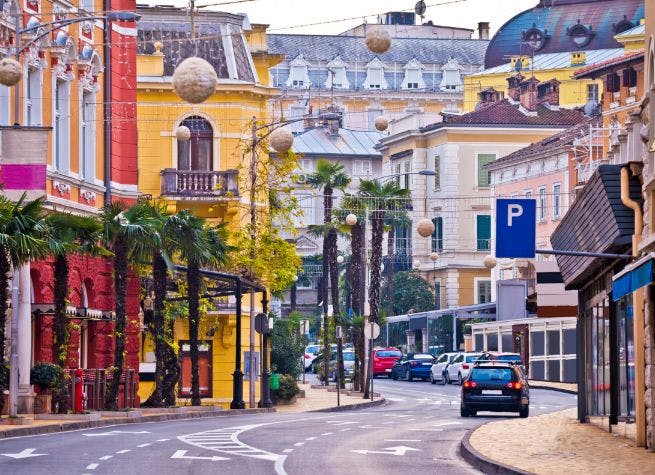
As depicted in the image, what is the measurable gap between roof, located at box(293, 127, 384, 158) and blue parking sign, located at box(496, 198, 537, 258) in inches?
4814

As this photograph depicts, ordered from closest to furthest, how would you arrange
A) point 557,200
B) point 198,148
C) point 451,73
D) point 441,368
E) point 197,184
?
point 197,184, point 198,148, point 441,368, point 557,200, point 451,73

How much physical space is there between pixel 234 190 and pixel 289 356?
30.1ft

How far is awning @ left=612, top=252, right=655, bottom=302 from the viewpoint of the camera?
A: 91.5 ft

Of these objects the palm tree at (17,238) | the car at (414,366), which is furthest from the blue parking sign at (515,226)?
the car at (414,366)

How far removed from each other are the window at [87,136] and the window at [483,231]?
212 ft

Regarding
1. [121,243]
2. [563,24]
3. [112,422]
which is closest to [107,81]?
[121,243]

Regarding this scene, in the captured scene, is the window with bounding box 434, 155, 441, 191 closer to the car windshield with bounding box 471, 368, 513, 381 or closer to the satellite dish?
the car windshield with bounding box 471, 368, 513, 381

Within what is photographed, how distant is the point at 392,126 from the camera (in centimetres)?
13675

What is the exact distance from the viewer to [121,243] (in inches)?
1895

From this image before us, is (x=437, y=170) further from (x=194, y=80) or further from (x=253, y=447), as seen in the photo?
(x=194, y=80)

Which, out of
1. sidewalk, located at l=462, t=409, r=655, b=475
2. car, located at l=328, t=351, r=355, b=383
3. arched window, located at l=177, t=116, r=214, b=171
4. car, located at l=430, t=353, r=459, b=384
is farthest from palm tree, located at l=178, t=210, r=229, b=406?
car, located at l=430, t=353, r=459, b=384

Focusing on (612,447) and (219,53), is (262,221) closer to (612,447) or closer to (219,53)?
(219,53)

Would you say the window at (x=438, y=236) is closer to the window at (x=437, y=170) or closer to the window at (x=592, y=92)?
the window at (x=437, y=170)

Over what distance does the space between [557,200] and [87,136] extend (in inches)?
1783
